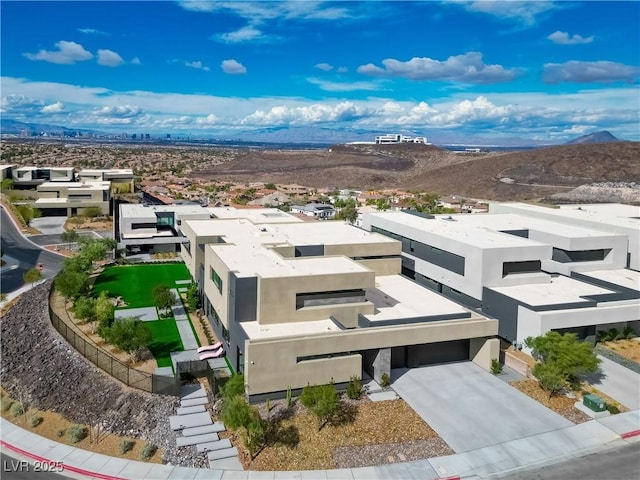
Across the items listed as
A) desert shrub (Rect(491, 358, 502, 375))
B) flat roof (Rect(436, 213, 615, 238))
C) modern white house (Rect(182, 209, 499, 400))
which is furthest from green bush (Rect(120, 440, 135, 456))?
flat roof (Rect(436, 213, 615, 238))

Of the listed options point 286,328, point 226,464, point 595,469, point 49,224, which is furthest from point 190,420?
point 49,224

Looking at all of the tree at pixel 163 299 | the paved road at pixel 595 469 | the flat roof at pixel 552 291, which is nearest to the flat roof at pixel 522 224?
the flat roof at pixel 552 291

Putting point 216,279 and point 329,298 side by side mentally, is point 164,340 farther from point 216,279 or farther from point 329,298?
point 329,298

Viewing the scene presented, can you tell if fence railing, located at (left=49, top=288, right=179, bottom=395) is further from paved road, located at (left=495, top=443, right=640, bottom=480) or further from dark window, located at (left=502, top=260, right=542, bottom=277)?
dark window, located at (left=502, top=260, right=542, bottom=277)

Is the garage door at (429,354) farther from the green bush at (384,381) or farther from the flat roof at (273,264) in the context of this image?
the flat roof at (273,264)

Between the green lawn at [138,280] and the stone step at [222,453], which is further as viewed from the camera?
the green lawn at [138,280]

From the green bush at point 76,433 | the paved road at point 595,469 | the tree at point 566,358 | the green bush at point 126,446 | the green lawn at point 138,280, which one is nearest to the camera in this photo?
the paved road at point 595,469
